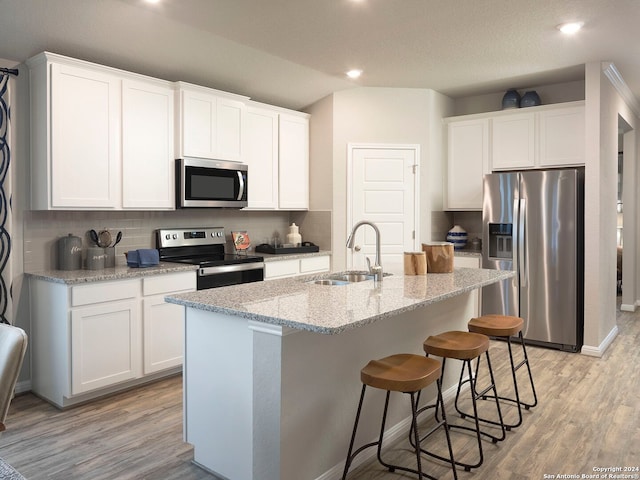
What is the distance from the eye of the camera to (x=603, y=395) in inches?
138

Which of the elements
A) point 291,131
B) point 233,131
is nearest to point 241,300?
point 233,131

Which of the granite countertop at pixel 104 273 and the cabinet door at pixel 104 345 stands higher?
the granite countertop at pixel 104 273

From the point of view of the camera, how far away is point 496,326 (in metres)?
3.07

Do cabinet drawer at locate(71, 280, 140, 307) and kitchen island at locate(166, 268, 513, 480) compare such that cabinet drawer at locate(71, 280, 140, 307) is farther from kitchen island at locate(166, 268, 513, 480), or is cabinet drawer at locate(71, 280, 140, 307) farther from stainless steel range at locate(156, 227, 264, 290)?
kitchen island at locate(166, 268, 513, 480)

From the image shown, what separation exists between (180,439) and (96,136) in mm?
2130

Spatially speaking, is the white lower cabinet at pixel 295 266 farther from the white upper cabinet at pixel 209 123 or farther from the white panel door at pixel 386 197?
the white upper cabinet at pixel 209 123

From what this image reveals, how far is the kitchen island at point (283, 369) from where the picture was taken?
209 cm

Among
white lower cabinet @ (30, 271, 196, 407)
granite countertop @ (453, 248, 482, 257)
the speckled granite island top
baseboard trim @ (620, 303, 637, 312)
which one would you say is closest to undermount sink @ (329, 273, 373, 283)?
the speckled granite island top

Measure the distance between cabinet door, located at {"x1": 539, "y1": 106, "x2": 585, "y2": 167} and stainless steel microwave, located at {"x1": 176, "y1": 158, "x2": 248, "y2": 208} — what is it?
2.89 meters

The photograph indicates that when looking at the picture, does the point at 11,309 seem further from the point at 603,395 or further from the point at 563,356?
the point at 563,356

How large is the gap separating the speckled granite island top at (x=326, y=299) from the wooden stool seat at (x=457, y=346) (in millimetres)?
283

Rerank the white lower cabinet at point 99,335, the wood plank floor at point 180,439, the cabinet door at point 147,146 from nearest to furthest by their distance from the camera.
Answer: the wood plank floor at point 180,439 < the white lower cabinet at point 99,335 < the cabinet door at point 147,146

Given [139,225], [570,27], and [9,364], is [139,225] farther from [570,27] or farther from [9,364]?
[570,27]

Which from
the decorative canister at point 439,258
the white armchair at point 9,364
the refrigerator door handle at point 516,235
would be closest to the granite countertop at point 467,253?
the refrigerator door handle at point 516,235
